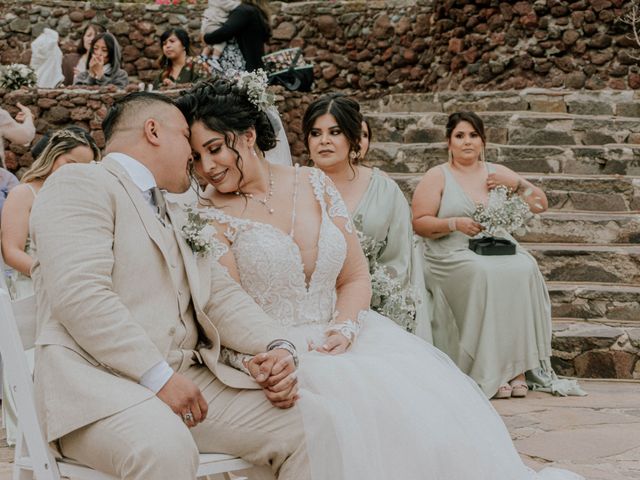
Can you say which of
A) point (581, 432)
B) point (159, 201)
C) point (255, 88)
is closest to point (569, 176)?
point (581, 432)

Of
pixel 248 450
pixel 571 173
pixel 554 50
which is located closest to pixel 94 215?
pixel 248 450

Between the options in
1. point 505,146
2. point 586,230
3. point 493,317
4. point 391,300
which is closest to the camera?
point 391,300

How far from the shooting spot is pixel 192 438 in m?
2.56

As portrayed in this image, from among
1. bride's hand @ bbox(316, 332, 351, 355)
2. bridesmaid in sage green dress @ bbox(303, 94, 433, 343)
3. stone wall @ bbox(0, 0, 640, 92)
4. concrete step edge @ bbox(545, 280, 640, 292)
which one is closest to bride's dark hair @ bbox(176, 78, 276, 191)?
bride's hand @ bbox(316, 332, 351, 355)

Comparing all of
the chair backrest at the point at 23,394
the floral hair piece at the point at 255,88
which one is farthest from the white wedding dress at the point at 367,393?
the chair backrest at the point at 23,394

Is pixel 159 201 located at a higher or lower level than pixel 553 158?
higher

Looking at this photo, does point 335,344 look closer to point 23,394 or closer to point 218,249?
point 218,249

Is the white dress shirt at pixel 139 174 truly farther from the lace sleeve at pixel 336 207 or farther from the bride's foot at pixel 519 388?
the bride's foot at pixel 519 388

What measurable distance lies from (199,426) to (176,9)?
44.1ft

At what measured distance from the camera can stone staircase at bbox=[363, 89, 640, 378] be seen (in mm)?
6636

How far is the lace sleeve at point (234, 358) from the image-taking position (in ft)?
9.70

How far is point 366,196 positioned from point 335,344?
2087 millimetres

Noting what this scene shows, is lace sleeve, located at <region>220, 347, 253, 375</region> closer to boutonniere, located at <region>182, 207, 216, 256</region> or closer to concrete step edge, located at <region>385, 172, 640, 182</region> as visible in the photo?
boutonniere, located at <region>182, 207, 216, 256</region>

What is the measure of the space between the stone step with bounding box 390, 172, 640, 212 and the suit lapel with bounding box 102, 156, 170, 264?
581 cm
